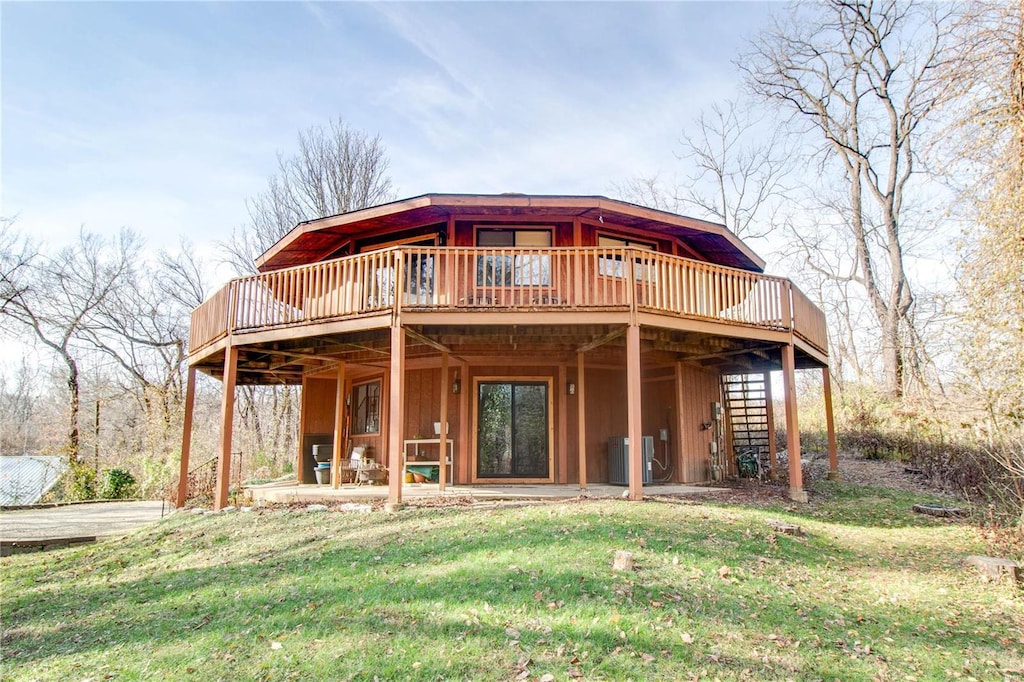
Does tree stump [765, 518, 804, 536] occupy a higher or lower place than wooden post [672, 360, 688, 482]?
lower

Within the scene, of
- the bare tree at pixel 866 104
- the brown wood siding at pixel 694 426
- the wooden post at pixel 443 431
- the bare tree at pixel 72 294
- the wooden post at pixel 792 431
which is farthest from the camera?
the bare tree at pixel 72 294

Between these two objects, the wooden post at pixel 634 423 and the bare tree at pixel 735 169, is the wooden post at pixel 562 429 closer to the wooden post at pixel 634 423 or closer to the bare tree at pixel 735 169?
the wooden post at pixel 634 423

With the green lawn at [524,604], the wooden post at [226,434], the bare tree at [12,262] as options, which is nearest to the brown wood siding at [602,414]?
the green lawn at [524,604]

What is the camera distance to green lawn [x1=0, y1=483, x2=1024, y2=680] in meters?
4.59

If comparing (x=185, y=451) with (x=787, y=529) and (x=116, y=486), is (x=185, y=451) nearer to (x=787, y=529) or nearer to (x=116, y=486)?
(x=116, y=486)

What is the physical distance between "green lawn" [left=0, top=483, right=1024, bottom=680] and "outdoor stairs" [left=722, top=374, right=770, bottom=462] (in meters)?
6.65

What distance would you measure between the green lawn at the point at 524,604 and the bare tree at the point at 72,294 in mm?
16552

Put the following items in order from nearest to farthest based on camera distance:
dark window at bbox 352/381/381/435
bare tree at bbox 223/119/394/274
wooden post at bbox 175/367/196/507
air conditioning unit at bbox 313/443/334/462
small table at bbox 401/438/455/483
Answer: wooden post at bbox 175/367/196/507
small table at bbox 401/438/455/483
dark window at bbox 352/381/381/435
air conditioning unit at bbox 313/443/334/462
bare tree at bbox 223/119/394/274

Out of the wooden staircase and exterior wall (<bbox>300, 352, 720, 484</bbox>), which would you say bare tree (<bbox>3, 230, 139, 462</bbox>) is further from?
the wooden staircase

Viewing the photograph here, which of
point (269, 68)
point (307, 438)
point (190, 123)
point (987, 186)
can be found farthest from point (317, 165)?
point (987, 186)

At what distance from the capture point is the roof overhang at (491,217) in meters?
11.6

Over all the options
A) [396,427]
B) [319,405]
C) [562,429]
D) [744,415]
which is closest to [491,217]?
[562,429]

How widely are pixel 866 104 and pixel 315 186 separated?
2308 centimetres

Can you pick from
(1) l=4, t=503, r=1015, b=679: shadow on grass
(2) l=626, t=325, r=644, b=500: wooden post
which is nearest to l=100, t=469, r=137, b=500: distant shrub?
(1) l=4, t=503, r=1015, b=679: shadow on grass
